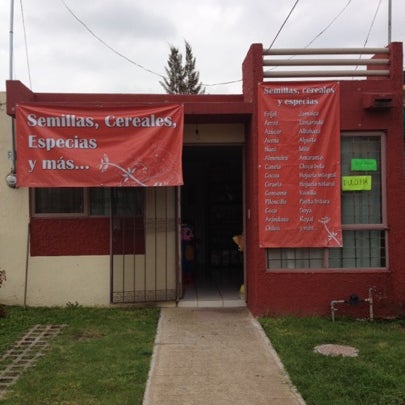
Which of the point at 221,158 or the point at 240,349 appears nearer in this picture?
the point at 240,349

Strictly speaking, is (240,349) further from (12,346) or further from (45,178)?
(45,178)

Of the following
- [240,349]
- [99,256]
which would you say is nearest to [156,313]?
[99,256]

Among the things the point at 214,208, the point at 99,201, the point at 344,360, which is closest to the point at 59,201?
the point at 99,201

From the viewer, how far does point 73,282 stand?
878 cm

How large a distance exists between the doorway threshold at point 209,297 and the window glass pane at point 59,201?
7.61 feet

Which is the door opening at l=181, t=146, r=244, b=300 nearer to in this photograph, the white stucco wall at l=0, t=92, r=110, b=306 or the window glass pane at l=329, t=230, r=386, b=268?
the white stucco wall at l=0, t=92, r=110, b=306

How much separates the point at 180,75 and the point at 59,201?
36.0 m

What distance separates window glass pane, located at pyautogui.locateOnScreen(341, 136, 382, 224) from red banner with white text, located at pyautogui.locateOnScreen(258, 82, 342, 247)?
0.29 meters

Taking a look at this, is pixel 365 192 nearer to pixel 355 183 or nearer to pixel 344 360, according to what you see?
pixel 355 183

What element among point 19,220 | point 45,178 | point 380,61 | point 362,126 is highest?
point 380,61

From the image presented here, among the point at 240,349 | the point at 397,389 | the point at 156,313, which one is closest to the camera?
the point at 397,389

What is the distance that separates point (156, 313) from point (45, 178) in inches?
103

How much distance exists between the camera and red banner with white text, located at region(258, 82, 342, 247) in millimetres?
7863

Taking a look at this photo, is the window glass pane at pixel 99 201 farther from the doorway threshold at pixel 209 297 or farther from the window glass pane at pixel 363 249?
the window glass pane at pixel 363 249
